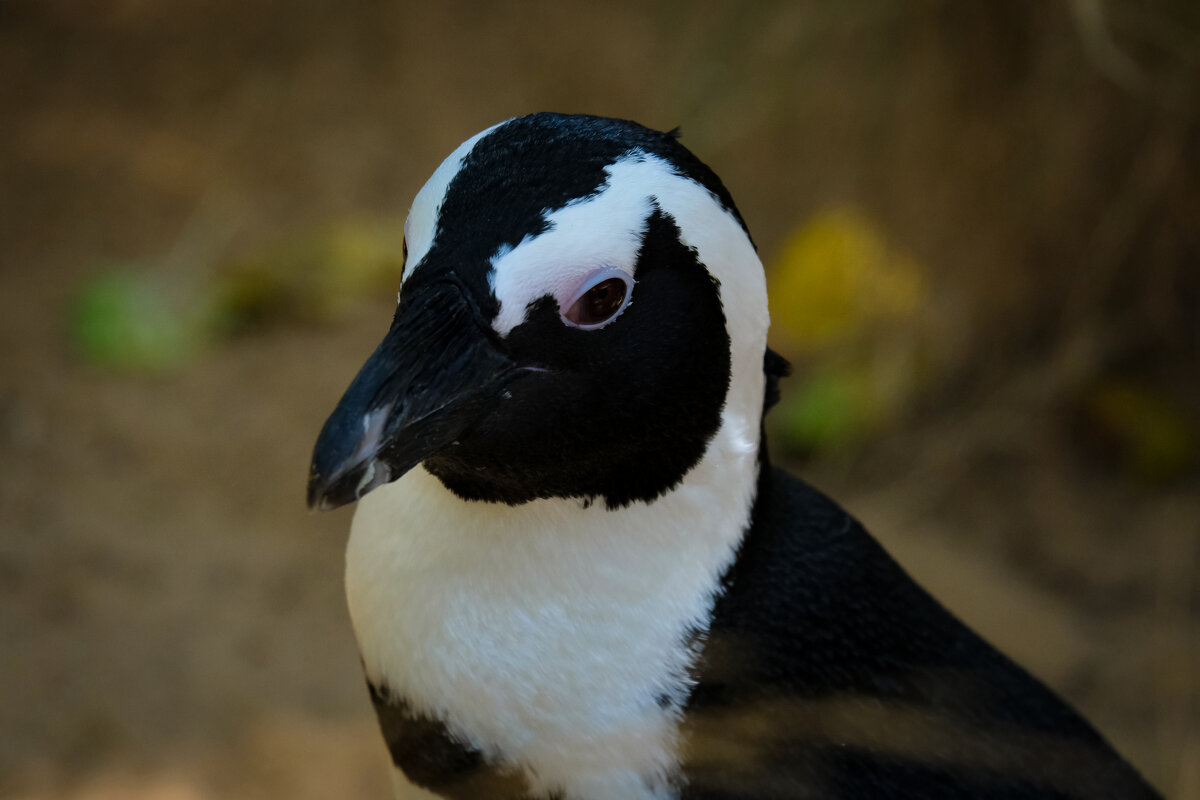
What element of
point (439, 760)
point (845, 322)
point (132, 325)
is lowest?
point (439, 760)

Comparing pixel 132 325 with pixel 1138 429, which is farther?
pixel 132 325

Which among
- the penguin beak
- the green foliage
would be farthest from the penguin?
the green foliage

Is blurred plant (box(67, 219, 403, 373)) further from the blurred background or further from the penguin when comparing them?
the penguin

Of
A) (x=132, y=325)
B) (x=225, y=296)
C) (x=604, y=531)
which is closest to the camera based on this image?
(x=604, y=531)

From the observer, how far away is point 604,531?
2.95 ft

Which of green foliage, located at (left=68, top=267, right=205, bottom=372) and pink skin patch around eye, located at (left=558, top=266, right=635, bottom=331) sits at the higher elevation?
green foliage, located at (left=68, top=267, right=205, bottom=372)

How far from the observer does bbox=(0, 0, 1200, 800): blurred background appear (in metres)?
1.92

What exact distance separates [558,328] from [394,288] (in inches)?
76.5

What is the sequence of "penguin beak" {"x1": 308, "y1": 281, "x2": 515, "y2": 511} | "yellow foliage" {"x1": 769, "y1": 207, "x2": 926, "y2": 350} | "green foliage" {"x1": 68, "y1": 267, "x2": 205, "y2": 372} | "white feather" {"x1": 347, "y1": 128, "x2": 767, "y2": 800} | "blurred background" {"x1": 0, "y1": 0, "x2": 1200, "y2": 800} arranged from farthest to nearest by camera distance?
"green foliage" {"x1": 68, "y1": 267, "x2": 205, "y2": 372}
"yellow foliage" {"x1": 769, "y1": 207, "x2": 926, "y2": 350}
"blurred background" {"x1": 0, "y1": 0, "x2": 1200, "y2": 800}
"white feather" {"x1": 347, "y1": 128, "x2": 767, "y2": 800}
"penguin beak" {"x1": 308, "y1": 281, "x2": 515, "y2": 511}

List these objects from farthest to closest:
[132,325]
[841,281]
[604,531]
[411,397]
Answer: [132,325]
[841,281]
[604,531]
[411,397]

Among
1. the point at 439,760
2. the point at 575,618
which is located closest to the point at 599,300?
the point at 575,618

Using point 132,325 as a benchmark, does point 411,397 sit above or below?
below

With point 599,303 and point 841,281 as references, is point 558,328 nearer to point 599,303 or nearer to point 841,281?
point 599,303

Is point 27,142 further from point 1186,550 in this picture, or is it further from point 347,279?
point 1186,550
